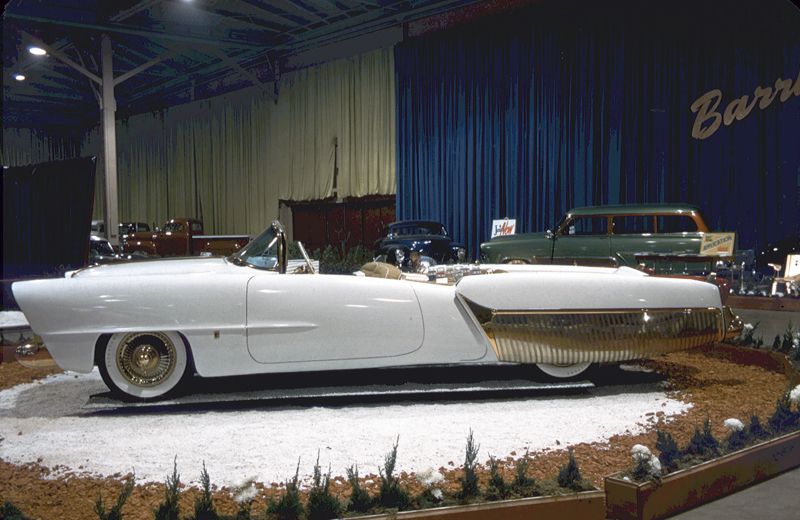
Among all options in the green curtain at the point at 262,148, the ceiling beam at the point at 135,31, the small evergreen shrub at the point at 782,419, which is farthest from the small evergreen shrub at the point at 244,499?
the ceiling beam at the point at 135,31

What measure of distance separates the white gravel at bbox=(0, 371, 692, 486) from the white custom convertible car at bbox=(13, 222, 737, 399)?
0.25 m

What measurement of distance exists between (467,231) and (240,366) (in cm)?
1032

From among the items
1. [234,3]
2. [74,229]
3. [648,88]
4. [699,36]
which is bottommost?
[74,229]

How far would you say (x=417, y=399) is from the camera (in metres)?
3.82

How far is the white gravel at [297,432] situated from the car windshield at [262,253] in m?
0.86

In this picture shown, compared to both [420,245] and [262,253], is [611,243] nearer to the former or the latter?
[420,245]

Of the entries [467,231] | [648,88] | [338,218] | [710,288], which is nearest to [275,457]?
[710,288]

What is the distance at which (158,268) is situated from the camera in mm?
4137

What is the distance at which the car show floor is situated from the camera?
2654 millimetres

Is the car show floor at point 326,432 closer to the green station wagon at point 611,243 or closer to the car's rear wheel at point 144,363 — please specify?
the car's rear wheel at point 144,363

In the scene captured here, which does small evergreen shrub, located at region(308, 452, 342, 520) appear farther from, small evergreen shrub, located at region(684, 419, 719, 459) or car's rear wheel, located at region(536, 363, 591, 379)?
car's rear wheel, located at region(536, 363, 591, 379)

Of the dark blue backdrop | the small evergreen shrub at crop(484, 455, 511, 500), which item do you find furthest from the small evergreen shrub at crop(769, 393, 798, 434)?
the dark blue backdrop

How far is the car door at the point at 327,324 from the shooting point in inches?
143

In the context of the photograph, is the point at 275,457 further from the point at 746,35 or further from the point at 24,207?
the point at 746,35
